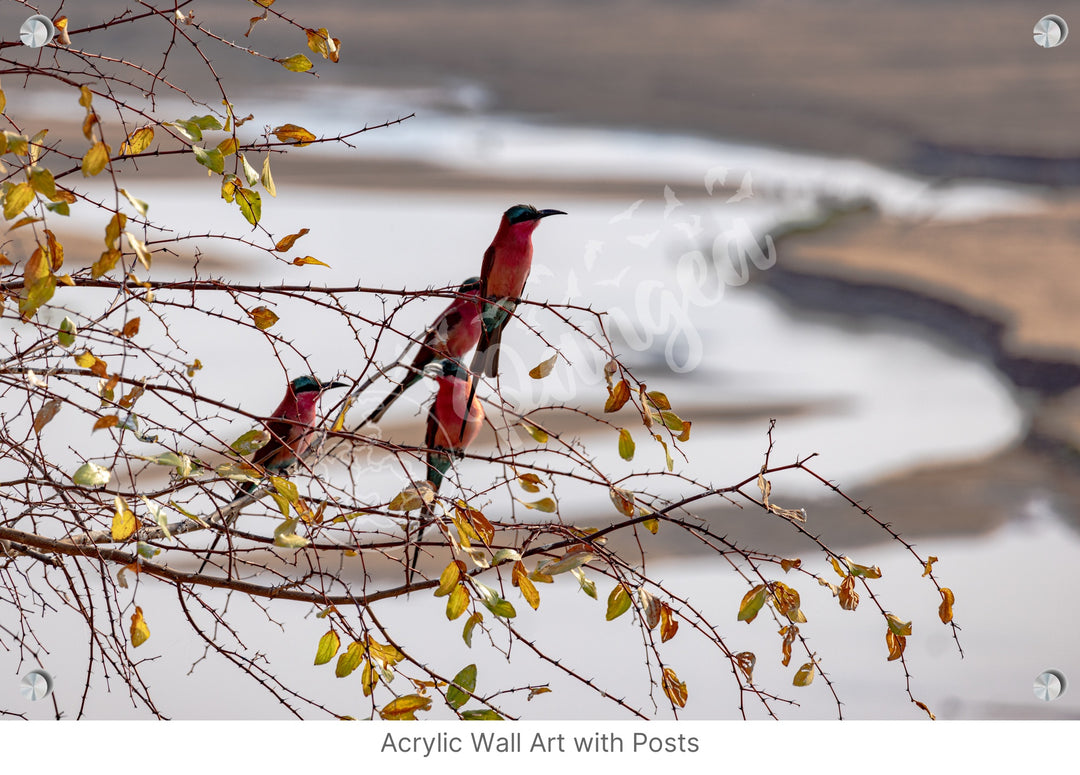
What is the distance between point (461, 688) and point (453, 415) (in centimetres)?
38

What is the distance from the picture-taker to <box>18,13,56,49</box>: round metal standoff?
0.92m

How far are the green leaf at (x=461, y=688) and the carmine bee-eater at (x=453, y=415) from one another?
27cm

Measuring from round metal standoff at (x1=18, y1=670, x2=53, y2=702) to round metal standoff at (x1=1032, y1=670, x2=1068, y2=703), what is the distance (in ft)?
4.29

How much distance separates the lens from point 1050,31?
4.02 ft

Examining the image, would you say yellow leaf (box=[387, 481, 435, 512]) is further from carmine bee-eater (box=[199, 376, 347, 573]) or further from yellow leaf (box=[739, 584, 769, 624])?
yellow leaf (box=[739, 584, 769, 624])

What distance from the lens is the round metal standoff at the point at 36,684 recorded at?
113cm

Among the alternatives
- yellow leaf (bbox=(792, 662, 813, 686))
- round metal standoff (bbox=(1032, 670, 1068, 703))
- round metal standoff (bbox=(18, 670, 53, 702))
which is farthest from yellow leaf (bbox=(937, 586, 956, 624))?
round metal standoff (bbox=(18, 670, 53, 702))

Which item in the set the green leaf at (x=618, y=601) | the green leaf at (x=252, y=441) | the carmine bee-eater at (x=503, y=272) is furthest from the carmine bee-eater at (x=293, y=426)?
Result: the green leaf at (x=618, y=601)

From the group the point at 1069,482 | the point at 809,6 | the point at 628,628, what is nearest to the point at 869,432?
the point at 1069,482

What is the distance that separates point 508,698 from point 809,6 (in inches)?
40.5

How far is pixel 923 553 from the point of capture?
4.08ft

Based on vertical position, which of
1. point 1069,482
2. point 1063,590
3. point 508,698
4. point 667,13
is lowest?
point 508,698

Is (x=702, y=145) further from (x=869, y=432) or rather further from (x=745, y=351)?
(x=869, y=432)

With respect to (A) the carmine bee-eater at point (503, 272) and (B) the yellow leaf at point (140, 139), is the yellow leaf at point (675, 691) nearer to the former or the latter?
(A) the carmine bee-eater at point (503, 272)
